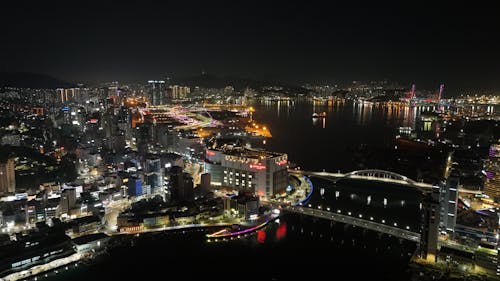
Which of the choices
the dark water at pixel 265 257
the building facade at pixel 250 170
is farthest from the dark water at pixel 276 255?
the building facade at pixel 250 170

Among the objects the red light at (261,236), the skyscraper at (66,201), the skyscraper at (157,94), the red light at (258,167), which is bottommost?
the red light at (261,236)

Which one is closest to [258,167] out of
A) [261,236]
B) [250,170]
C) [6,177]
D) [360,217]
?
[250,170]

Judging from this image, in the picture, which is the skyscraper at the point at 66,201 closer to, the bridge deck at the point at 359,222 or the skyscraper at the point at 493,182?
the bridge deck at the point at 359,222

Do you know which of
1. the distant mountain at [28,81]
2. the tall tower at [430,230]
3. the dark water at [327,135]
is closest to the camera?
the tall tower at [430,230]

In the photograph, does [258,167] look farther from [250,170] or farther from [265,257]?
[265,257]

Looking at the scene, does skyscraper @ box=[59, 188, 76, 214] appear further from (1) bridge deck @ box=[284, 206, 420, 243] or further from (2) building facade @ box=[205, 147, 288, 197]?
(1) bridge deck @ box=[284, 206, 420, 243]

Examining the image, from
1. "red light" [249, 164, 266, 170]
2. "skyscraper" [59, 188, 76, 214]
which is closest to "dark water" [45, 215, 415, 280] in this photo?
"red light" [249, 164, 266, 170]
